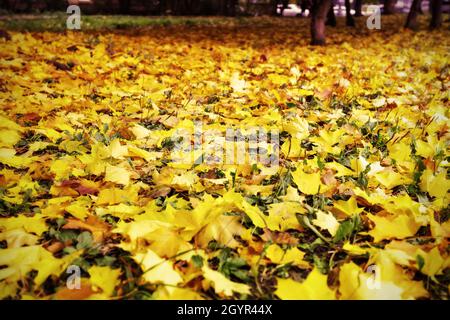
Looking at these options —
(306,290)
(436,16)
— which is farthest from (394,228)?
(436,16)

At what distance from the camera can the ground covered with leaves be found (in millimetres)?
1141

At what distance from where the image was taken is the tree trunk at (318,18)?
647 cm

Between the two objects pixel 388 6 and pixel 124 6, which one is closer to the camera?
pixel 124 6

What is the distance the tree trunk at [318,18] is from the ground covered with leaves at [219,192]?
3.22m

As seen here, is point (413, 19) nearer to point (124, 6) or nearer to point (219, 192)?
point (219, 192)

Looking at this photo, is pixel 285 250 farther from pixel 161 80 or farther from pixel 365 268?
pixel 161 80

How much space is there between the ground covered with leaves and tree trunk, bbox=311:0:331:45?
10.5 ft

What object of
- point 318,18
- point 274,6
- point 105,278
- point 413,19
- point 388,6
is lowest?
point 105,278

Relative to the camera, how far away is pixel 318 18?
6.80 meters

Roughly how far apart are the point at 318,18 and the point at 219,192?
5.98 metres

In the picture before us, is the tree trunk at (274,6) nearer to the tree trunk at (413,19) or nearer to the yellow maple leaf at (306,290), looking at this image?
the tree trunk at (413,19)

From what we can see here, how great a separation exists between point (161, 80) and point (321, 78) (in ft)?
5.70

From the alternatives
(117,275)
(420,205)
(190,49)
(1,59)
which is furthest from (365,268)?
(190,49)

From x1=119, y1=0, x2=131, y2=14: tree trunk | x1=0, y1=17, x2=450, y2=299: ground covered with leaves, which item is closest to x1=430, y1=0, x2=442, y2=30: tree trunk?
x1=0, y1=17, x2=450, y2=299: ground covered with leaves
